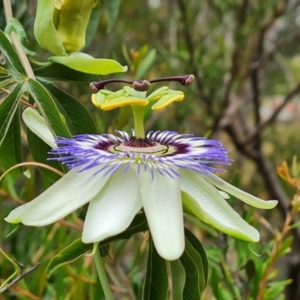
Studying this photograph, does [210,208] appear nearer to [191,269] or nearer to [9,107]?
[191,269]

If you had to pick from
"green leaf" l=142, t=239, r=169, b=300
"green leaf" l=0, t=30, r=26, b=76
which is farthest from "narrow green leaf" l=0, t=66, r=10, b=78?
"green leaf" l=142, t=239, r=169, b=300

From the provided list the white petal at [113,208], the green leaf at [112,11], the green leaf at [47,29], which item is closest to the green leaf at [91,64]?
the green leaf at [47,29]

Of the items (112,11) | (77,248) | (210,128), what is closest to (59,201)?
(77,248)

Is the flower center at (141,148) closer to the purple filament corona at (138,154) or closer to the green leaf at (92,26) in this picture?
the purple filament corona at (138,154)

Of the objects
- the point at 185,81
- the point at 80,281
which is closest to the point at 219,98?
the point at 80,281

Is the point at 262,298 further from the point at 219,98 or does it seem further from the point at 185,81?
the point at 219,98

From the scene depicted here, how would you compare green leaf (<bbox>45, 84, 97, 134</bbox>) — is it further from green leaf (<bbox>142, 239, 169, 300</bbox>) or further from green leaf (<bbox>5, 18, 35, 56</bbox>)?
green leaf (<bbox>142, 239, 169, 300</bbox>)
